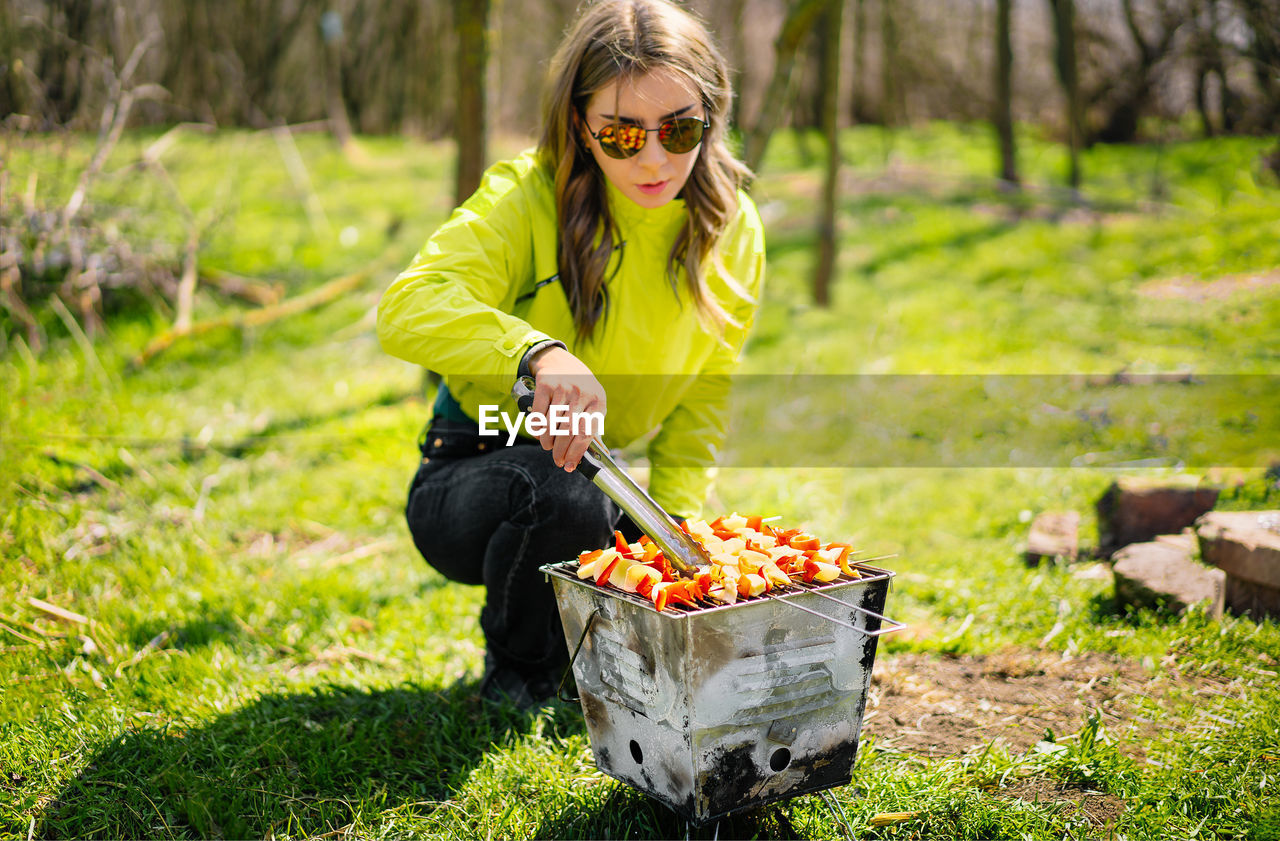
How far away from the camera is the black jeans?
226 centimetres

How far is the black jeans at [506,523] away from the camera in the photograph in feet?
7.41

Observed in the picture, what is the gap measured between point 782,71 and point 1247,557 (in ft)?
11.0

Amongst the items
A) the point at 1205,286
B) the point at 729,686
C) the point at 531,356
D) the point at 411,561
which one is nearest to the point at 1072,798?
the point at 729,686

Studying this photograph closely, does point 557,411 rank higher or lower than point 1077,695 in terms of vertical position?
higher

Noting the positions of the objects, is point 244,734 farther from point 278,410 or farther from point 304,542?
point 278,410

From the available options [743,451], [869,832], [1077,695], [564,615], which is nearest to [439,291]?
[564,615]

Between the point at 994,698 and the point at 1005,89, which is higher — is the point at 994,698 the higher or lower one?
A: the lower one

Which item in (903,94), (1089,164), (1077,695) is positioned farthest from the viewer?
(903,94)

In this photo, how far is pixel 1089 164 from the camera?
1090 cm

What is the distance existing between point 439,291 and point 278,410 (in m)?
3.49

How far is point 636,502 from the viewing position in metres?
1.81

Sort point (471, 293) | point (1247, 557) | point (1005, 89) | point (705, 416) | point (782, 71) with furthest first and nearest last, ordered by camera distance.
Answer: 1. point (1005, 89)
2. point (782, 71)
3. point (1247, 557)
4. point (705, 416)
5. point (471, 293)

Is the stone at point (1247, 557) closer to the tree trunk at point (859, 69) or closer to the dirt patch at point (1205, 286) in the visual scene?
the dirt patch at point (1205, 286)

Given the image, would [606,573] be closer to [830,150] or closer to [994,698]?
[994,698]
